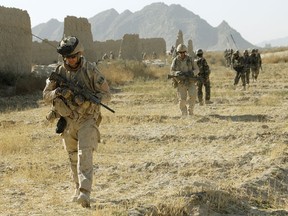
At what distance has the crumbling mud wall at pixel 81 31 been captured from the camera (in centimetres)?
A: 1939

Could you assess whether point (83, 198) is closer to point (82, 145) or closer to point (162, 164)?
point (82, 145)

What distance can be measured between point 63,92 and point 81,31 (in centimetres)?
1551

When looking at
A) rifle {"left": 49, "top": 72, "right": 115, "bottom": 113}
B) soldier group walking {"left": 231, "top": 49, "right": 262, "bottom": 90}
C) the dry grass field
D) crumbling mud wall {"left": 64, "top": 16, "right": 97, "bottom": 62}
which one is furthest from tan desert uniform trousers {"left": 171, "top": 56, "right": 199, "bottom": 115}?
crumbling mud wall {"left": 64, "top": 16, "right": 97, "bottom": 62}

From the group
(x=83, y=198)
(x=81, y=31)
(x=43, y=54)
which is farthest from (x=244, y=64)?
(x=43, y=54)

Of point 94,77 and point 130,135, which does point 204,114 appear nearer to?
point 130,135

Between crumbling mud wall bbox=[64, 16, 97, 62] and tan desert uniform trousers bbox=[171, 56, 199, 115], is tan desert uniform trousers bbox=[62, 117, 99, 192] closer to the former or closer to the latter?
tan desert uniform trousers bbox=[171, 56, 199, 115]

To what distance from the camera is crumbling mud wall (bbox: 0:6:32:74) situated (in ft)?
51.7

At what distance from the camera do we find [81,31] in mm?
19859

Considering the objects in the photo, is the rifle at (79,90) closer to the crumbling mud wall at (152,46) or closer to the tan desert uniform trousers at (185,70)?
the tan desert uniform trousers at (185,70)

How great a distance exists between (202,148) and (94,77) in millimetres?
3150

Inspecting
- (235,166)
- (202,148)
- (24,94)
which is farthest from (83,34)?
(235,166)

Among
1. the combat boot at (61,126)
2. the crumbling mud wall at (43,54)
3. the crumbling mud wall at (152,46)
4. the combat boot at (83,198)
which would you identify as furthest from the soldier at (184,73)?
the crumbling mud wall at (152,46)

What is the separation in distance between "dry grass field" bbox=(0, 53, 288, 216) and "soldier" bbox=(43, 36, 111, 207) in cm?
43

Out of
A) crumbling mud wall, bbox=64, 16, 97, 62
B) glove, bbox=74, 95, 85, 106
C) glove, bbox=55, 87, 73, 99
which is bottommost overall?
glove, bbox=74, 95, 85, 106
